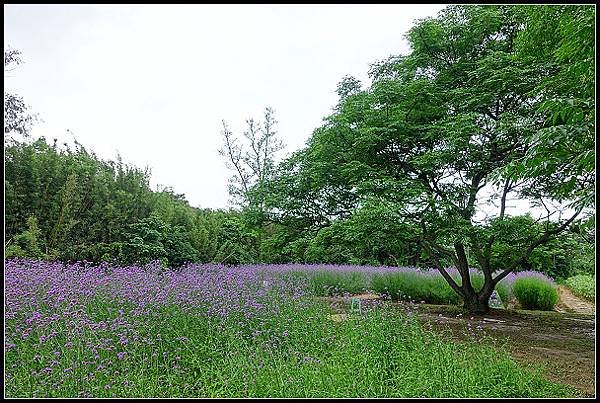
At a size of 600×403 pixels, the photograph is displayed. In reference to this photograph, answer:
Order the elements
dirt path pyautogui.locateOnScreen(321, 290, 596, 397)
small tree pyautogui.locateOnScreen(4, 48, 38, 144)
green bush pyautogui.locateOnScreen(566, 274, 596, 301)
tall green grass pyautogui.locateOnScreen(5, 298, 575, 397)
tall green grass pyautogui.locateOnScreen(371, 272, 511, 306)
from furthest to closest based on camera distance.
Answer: green bush pyautogui.locateOnScreen(566, 274, 596, 301), tall green grass pyautogui.locateOnScreen(371, 272, 511, 306), small tree pyautogui.locateOnScreen(4, 48, 38, 144), dirt path pyautogui.locateOnScreen(321, 290, 596, 397), tall green grass pyautogui.locateOnScreen(5, 298, 575, 397)

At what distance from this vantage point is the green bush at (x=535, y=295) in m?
7.00

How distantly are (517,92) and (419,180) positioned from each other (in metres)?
1.31

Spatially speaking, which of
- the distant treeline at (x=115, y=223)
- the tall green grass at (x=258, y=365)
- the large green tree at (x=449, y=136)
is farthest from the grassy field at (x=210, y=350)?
the large green tree at (x=449, y=136)

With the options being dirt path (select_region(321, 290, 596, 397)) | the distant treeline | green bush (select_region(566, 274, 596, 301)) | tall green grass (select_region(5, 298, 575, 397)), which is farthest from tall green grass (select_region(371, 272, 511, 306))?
tall green grass (select_region(5, 298, 575, 397))

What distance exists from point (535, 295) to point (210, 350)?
5.80m

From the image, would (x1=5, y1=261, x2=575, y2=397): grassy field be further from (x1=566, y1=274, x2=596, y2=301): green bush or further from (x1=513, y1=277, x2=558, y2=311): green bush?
(x1=566, y1=274, x2=596, y2=301): green bush

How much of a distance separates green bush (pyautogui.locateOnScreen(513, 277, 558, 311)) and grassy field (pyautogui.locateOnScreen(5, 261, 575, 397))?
433cm

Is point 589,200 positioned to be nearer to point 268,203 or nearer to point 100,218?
point 268,203

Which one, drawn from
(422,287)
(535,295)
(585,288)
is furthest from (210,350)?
(585,288)

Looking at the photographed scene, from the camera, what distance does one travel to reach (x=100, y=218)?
6.32 m

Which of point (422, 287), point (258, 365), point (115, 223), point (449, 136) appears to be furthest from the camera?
point (422, 287)

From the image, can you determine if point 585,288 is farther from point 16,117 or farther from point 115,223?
point 16,117

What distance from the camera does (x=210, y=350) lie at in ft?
9.09

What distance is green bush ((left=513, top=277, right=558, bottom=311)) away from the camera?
23.0 ft
